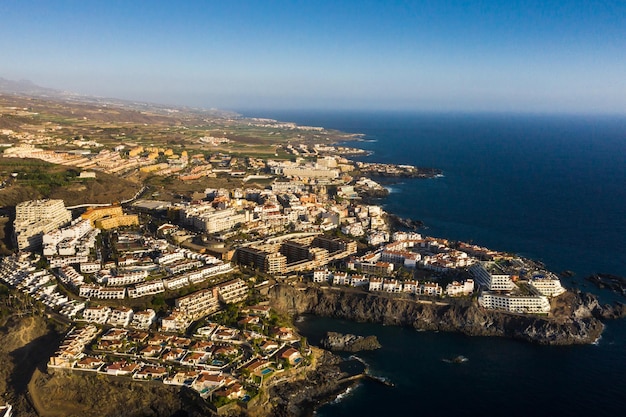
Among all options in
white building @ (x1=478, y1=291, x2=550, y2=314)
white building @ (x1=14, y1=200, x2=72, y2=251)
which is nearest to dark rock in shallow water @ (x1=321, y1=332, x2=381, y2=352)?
white building @ (x1=478, y1=291, x2=550, y2=314)

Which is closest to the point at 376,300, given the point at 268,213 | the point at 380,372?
the point at 380,372

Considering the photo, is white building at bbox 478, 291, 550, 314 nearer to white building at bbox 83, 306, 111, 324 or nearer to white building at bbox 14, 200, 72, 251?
white building at bbox 83, 306, 111, 324

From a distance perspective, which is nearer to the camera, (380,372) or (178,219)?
(380,372)

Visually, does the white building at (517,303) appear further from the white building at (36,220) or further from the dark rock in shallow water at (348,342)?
the white building at (36,220)

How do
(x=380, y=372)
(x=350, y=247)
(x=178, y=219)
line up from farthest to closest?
(x=178, y=219) → (x=350, y=247) → (x=380, y=372)

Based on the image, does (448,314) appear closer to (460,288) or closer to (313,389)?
(460,288)

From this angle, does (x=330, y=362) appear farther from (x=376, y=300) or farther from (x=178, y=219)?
(x=178, y=219)
